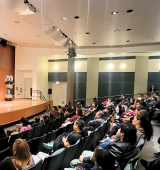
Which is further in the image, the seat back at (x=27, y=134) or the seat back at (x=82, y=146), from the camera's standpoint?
the seat back at (x=27, y=134)

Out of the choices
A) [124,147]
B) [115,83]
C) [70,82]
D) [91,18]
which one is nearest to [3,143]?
[124,147]

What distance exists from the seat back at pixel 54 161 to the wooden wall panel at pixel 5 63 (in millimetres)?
9570

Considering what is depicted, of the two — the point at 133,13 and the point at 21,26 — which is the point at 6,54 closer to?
the point at 21,26

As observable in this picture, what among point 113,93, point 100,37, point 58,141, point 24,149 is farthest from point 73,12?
point 113,93

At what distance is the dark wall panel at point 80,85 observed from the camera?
10.5m

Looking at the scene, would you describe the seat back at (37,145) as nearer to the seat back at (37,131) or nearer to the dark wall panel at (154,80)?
the seat back at (37,131)

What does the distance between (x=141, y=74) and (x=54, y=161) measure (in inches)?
357

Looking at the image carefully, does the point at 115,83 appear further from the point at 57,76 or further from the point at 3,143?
the point at 3,143

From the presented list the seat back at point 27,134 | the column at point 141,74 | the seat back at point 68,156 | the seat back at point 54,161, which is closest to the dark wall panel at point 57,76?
the column at point 141,74

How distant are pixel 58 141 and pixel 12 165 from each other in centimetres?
99

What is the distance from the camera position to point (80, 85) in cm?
1058

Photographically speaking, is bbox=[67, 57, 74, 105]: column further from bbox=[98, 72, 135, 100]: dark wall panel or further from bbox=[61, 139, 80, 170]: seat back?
bbox=[61, 139, 80, 170]: seat back

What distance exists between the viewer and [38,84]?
10.2m

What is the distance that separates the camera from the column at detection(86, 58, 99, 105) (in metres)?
10.3
